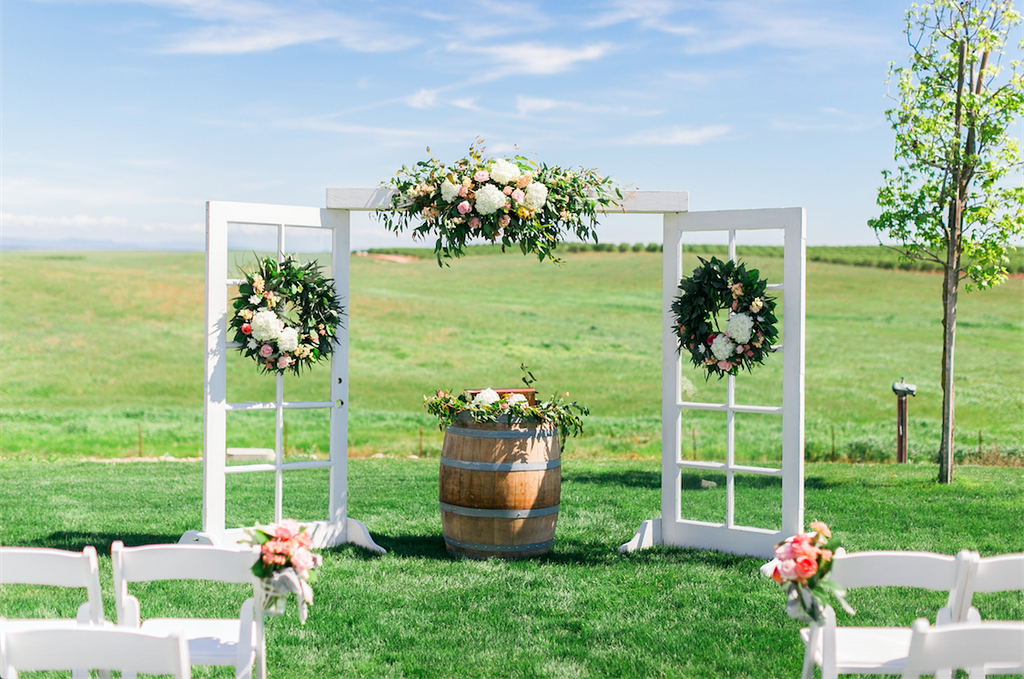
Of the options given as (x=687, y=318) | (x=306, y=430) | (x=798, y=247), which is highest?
(x=798, y=247)

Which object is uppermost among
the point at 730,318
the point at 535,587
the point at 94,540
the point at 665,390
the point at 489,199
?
Result: the point at 489,199

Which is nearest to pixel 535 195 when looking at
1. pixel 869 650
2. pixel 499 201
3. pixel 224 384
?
pixel 499 201

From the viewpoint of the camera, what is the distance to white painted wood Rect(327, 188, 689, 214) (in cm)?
682

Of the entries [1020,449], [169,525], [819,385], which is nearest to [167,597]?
[169,525]

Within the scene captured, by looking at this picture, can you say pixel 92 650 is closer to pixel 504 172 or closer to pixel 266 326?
pixel 266 326

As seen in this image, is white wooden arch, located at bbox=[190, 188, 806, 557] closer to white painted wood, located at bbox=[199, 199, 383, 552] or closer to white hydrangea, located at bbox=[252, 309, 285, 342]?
white painted wood, located at bbox=[199, 199, 383, 552]

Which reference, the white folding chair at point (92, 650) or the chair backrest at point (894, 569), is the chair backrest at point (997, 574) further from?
the white folding chair at point (92, 650)

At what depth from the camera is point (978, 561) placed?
3520 millimetres

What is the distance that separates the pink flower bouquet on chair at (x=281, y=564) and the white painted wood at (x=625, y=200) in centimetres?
378

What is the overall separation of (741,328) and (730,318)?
141 mm

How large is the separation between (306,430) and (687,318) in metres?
15.1

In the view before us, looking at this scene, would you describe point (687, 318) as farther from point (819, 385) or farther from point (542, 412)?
point (819, 385)

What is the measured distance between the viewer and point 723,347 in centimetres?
649

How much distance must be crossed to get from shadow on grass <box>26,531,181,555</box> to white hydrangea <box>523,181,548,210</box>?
4096mm
